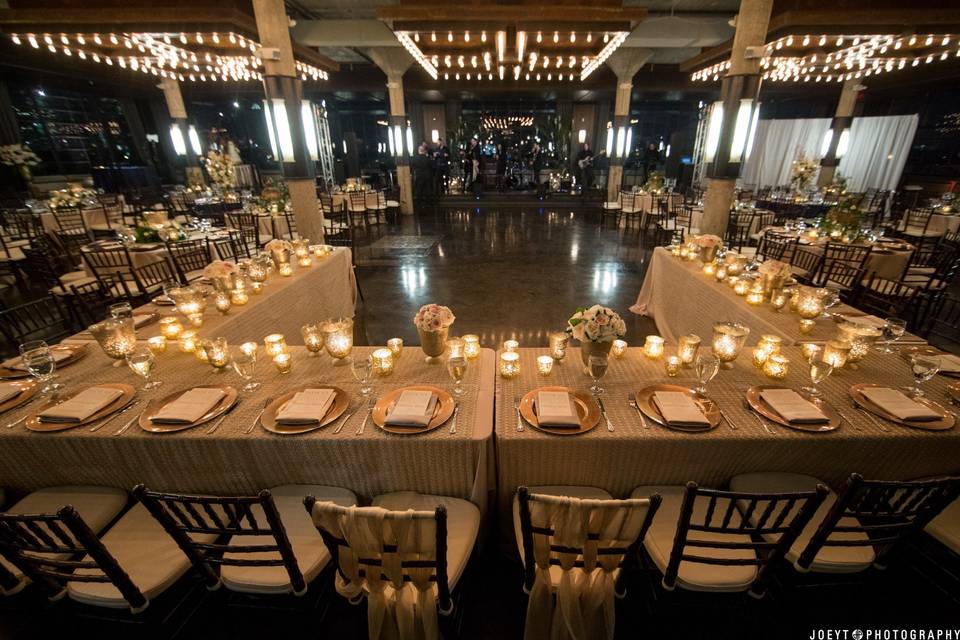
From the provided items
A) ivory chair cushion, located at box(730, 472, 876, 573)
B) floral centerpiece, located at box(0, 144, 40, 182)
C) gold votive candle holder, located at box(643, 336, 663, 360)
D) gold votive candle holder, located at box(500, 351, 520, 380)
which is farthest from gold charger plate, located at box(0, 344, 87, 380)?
floral centerpiece, located at box(0, 144, 40, 182)

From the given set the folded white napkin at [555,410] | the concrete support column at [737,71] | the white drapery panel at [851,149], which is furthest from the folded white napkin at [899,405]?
the white drapery panel at [851,149]

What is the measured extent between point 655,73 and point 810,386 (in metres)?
13.3

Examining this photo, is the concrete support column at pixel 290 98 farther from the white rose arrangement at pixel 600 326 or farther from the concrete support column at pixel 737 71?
the concrete support column at pixel 737 71

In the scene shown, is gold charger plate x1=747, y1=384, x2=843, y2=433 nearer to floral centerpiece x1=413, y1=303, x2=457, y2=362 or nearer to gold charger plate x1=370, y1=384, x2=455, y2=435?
gold charger plate x1=370, y1=384, x2=455, y2=435

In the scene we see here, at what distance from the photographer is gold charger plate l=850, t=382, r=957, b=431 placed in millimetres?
1673

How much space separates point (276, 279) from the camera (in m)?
3.77

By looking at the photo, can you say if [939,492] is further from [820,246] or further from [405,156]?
[405,156]

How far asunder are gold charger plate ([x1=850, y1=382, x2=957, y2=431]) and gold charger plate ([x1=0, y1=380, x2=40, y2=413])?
3947mm

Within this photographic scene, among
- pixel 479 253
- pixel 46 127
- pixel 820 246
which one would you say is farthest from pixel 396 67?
pixel 820 246

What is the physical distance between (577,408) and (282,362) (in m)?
1.56

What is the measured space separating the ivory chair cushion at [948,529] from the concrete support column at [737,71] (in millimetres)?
5251

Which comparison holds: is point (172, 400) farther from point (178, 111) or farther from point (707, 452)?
point (178, 111)

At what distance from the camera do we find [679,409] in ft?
5.81

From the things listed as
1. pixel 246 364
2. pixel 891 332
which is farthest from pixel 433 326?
pixel 891 332
